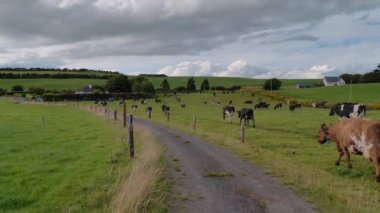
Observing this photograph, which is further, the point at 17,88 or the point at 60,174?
the point at 17,88

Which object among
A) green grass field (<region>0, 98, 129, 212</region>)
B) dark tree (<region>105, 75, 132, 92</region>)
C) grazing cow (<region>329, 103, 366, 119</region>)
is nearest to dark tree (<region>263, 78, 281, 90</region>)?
dark tree (<region>105, 75, 132, 92</region>)

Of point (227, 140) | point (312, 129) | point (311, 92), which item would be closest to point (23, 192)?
point (227, 140)

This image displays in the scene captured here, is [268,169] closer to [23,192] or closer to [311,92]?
[23,192]

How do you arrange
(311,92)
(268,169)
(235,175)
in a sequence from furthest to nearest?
(311,92)
(268,169)
(235,175)

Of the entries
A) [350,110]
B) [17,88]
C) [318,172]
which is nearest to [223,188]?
[318,172]

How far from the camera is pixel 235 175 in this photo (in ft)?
48.8

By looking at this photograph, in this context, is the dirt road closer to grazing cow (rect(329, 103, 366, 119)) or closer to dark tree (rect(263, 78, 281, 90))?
grazing cow (rect(329, 103, 366, 119))

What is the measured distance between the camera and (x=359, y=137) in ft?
56.6

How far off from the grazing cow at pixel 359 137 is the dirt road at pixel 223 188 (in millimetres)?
3999

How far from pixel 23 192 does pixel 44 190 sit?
670 millimetres

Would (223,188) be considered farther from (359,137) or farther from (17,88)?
(17,88)

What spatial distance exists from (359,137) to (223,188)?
23.1 ft

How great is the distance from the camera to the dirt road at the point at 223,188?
11052 millimetres

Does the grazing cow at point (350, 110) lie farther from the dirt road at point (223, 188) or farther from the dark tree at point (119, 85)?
the dark tree at point (119, 85)
